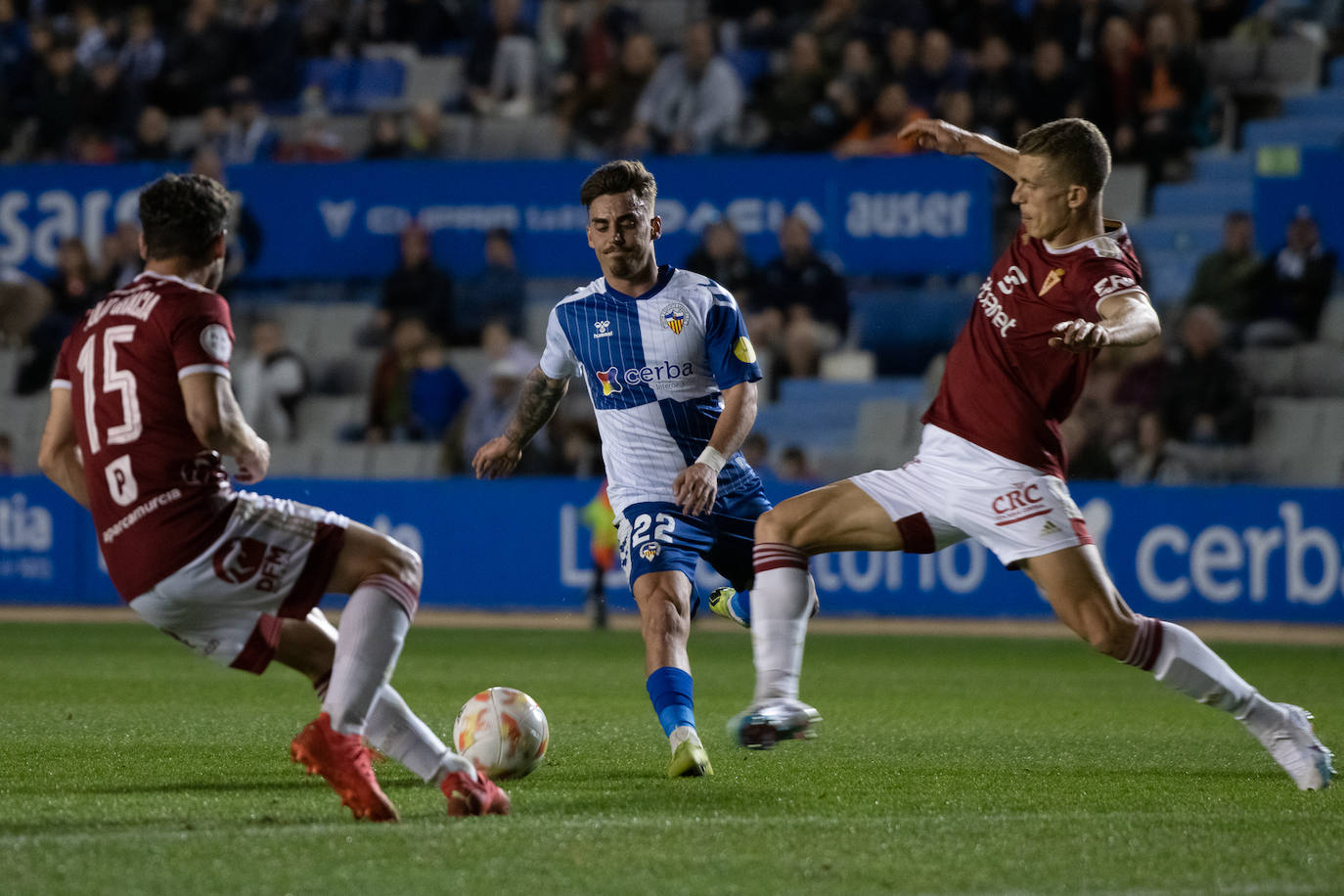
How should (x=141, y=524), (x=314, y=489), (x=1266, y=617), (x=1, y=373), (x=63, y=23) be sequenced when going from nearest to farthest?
(x=141, y=524) → (x=1266, y=617) → (x=314, y=489) → (x=1, y=373) → (x=63, y=23)

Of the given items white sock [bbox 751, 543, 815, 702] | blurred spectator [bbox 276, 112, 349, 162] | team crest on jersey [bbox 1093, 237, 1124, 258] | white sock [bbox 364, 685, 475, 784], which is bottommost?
white sock [bbox 364, 685, 475, 784]

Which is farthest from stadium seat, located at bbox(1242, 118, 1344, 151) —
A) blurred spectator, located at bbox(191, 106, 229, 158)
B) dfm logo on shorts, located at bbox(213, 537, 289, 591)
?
dfm logo on shorts, located at bbox(213, 537, 289, 591)

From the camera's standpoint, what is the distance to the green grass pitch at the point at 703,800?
435cm

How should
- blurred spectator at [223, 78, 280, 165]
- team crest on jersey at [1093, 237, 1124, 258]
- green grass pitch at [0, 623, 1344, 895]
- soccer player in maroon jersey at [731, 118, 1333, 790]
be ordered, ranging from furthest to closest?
1. blurred spectator at [223, 78, 280, 165]
2. team crest on jersey at [1093, 237, 1124, 258]
3. soccer player in maroon jersey at [731, 118, 1333, 790]
4. green grass pitch at [0, 623, 1344, 895]

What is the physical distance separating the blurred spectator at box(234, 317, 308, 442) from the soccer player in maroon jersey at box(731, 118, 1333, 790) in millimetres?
12600

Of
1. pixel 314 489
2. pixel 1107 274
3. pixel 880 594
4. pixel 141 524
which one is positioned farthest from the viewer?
A: pixel 314 489

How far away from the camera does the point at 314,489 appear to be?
15859mm

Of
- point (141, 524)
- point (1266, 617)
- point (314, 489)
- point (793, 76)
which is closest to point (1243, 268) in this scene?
point (1266, 617)

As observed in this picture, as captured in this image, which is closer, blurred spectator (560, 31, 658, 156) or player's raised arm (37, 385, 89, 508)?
player's raised arm (37, 385, 89, 508)

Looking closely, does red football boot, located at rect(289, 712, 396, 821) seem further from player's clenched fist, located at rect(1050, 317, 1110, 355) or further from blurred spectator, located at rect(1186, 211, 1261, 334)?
blurred spectator, located at rect(1186, 211, 1261, 334)

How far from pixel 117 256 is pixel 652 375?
1321 centimetres

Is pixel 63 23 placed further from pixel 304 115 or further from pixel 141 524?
pixel 141 524

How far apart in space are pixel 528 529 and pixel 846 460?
3018 millimetres

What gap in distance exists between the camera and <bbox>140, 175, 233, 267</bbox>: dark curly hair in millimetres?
4875
